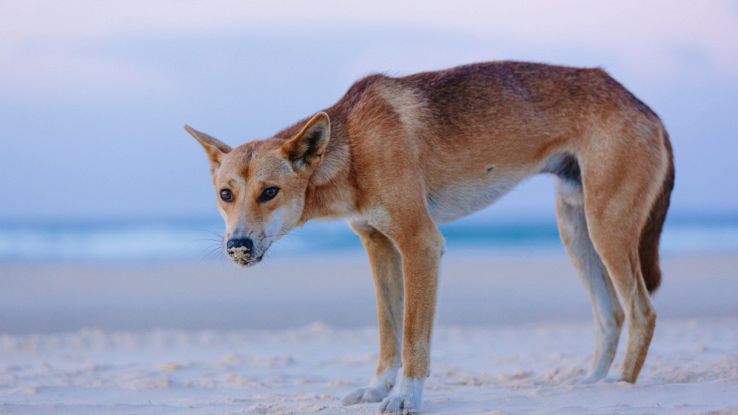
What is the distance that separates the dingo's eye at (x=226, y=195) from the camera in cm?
577

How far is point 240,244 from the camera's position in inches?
215

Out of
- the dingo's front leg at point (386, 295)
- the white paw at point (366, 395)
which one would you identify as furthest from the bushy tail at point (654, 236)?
the white paw at point (366, 395)

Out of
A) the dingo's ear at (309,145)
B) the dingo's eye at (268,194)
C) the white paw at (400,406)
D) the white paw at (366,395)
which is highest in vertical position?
the dingo's ear at (309,145)

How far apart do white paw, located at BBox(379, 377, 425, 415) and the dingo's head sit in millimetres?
1225

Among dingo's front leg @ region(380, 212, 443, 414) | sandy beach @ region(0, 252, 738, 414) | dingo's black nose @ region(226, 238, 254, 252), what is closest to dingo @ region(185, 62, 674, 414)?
dingo's front leg @ region(380, 212, 443, 414)

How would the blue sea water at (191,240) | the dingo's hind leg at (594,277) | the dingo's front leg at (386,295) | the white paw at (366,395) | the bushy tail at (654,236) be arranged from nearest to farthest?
the white paw at (366,395) → the dingo's front leg at (386,295) → the bushy tail at (654,236) → the dingo's hind leg at (594,277) → the blue sea water at (191,240)

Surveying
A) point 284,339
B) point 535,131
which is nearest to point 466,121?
point 535,131

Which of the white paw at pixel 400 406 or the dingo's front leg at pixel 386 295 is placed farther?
the dingo's front leg at pixel 386 295

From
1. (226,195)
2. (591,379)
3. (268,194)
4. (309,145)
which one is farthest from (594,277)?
(226,195)

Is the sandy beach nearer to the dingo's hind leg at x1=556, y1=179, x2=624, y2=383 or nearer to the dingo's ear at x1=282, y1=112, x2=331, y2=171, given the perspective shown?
the dingo's hind leg at x1=556, y1=179, x2=624, y2=383

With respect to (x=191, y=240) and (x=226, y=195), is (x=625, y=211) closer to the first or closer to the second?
(x=226, y=195)

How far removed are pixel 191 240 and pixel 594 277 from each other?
25.7m

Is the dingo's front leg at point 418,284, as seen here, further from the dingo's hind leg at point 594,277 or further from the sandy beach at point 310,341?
the dingo's hind leg at point 594,277

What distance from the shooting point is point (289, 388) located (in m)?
7.12
